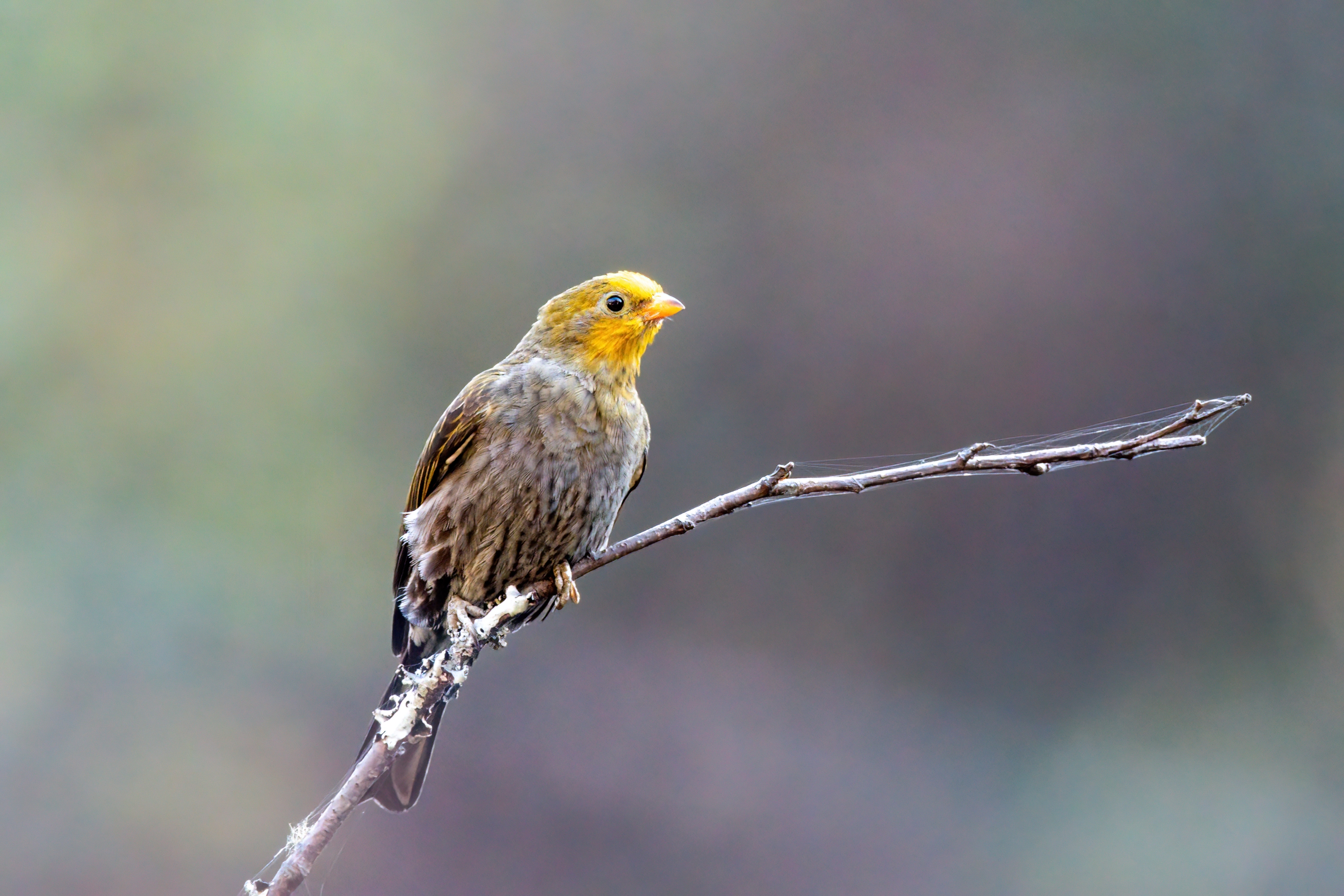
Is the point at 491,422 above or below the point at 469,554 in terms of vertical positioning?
above

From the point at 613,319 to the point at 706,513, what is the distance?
94 centimetres

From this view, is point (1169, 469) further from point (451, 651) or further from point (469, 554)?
point (451, 651)

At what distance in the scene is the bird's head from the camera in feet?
7.60

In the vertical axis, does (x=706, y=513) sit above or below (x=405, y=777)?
above

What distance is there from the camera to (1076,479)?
4.41 metres

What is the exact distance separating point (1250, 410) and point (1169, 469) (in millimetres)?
416

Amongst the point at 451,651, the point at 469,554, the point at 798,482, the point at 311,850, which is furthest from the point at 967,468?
the point at 469,554

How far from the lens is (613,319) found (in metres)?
2.34

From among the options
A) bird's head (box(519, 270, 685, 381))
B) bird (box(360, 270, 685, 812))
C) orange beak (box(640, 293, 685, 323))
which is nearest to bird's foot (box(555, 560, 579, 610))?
bird (box(360, 270, 685, 812))

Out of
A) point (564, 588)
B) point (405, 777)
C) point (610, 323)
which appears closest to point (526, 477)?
point (564, 588)

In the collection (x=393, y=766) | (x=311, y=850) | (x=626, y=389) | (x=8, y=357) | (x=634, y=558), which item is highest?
(x=8, y=357)

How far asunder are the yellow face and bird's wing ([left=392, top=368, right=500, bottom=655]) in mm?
213

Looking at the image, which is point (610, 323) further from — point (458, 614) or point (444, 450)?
point (458, 614)

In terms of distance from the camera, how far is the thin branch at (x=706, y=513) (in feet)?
4.15
